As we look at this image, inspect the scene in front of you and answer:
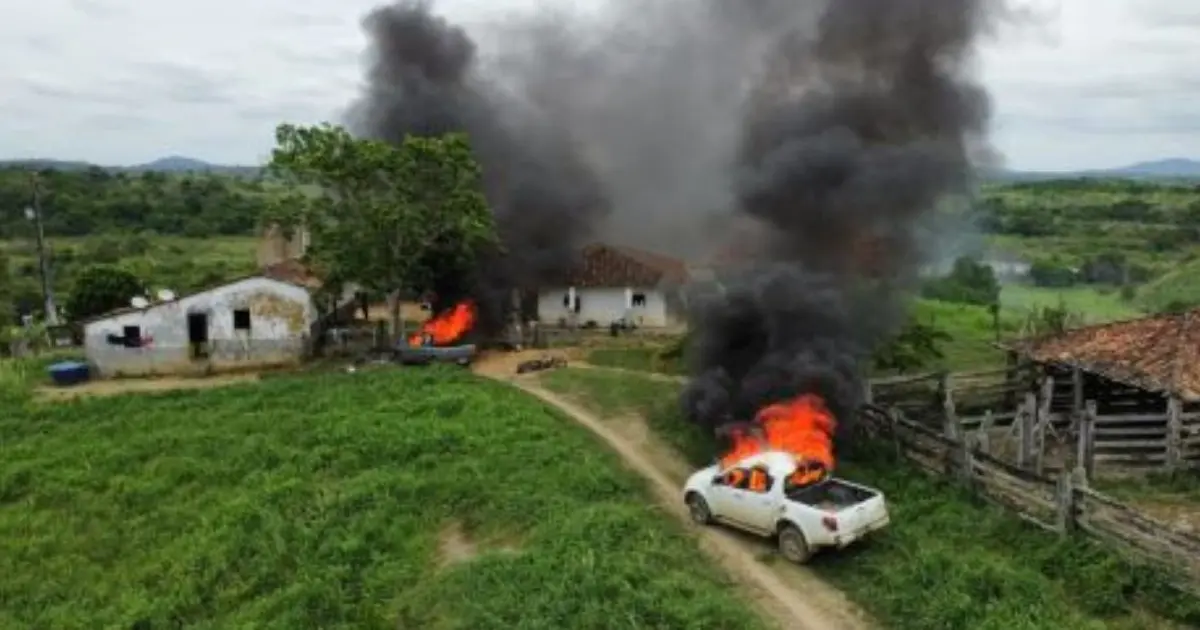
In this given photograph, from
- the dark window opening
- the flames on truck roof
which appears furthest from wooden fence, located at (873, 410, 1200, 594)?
the dark window opening

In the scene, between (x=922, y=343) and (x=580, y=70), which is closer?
(x=922, y=343)

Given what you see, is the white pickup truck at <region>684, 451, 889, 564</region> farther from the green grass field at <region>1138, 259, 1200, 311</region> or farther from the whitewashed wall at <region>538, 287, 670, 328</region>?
the green grass field at <region>1138, 259, 1200, 311</region>

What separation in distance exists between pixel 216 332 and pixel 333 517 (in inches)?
783

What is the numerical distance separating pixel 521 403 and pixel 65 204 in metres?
97.4

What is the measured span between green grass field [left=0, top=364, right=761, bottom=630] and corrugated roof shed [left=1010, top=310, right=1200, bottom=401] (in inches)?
483

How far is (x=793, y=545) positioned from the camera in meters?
20.2

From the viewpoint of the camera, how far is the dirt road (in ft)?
58.9

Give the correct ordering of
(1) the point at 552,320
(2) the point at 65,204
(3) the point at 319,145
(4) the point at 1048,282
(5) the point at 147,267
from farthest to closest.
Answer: (2) the point at 65,204 → (4) the point at 1048,282 → (5) the point at 147,267 → (1) the point at 552,320 → (3) the point at 319,145

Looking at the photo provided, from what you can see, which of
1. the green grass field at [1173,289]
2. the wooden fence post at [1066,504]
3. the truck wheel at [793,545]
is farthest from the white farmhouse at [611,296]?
the green grass field at [1173,289]

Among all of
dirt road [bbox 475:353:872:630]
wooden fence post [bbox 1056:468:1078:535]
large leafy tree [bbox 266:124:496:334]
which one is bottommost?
dirt road [bbox 475:353:872:630]

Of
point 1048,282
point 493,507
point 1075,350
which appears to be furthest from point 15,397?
point 1048,282

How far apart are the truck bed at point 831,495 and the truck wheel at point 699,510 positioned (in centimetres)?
231

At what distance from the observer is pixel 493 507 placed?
23422 millimetres

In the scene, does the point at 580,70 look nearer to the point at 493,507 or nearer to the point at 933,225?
the point at 933,225
